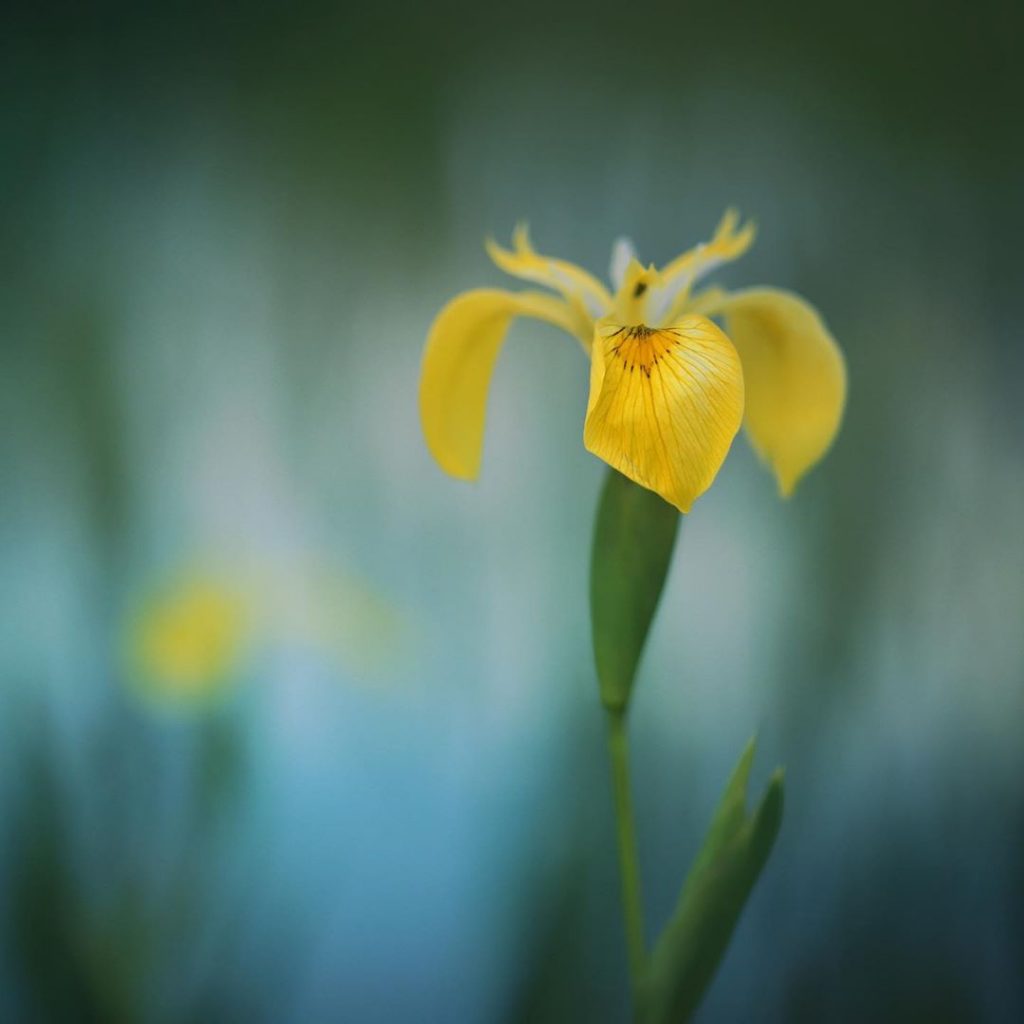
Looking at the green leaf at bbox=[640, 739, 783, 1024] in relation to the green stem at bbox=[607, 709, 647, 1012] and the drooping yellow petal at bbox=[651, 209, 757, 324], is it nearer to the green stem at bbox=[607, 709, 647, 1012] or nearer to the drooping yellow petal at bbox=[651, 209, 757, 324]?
the green stem at bbox=[607, 709, 647, 1012]

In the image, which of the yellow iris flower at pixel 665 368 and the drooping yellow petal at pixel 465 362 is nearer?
the yellow iris flower at pixel 665 368

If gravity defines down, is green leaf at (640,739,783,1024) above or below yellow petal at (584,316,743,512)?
below

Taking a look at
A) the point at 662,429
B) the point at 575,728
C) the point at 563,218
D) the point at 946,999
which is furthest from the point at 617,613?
the point at 946,999

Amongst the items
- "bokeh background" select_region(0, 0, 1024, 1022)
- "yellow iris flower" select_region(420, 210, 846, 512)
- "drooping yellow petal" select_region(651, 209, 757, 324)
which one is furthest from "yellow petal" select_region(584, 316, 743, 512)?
"bokeh background" select_region(0, 0, 1024, 1022)

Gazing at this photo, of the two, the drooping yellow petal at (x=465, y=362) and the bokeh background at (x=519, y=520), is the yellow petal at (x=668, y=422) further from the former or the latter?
the bokeh background at (x=519, y=520)

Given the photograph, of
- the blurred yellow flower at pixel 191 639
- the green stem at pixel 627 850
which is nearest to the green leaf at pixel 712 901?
the green stem at pixel 627 850

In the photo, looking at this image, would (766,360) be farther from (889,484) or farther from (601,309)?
(889,484)
